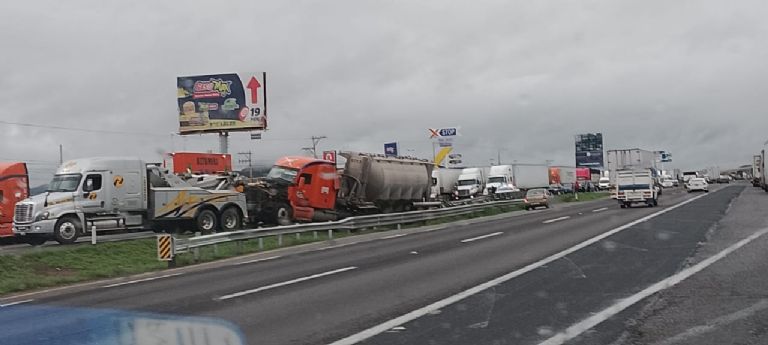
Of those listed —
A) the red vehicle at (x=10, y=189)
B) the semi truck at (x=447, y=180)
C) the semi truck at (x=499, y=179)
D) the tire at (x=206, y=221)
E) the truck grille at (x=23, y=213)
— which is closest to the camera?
the truck grille at (x=23, y=213)

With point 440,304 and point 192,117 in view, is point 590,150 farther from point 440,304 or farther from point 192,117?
point 440,304

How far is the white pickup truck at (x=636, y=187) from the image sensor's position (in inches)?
1453

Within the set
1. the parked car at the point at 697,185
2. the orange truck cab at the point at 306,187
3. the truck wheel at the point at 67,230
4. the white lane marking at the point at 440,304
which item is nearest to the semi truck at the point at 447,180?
the parked car at the point at 697,185

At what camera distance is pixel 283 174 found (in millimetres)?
28453

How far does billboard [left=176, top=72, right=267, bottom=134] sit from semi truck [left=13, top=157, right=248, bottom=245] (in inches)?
969

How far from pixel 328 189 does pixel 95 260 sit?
11872 mm

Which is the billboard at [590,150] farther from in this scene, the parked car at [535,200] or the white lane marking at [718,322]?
the white lane marking at [718,322]

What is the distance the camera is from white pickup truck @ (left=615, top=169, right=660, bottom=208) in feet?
121

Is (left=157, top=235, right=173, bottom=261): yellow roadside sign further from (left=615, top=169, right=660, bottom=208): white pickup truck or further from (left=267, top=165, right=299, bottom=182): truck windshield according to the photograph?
(left=615, top=169, right=660, bottom=208): white pickup truck

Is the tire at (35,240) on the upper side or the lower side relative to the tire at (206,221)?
lower

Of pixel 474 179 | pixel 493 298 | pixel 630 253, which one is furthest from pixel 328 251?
pixel 474 179

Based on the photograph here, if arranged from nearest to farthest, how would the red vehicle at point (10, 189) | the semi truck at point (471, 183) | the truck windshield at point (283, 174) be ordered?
1. the red vehicle at point (10, 189)
2. the truck windshield at point (283, 174)
3. the semi truck at point (471, 183)

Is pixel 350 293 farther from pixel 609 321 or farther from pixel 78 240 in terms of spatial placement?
pixel 78 240

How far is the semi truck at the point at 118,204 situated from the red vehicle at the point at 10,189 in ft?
6.07
